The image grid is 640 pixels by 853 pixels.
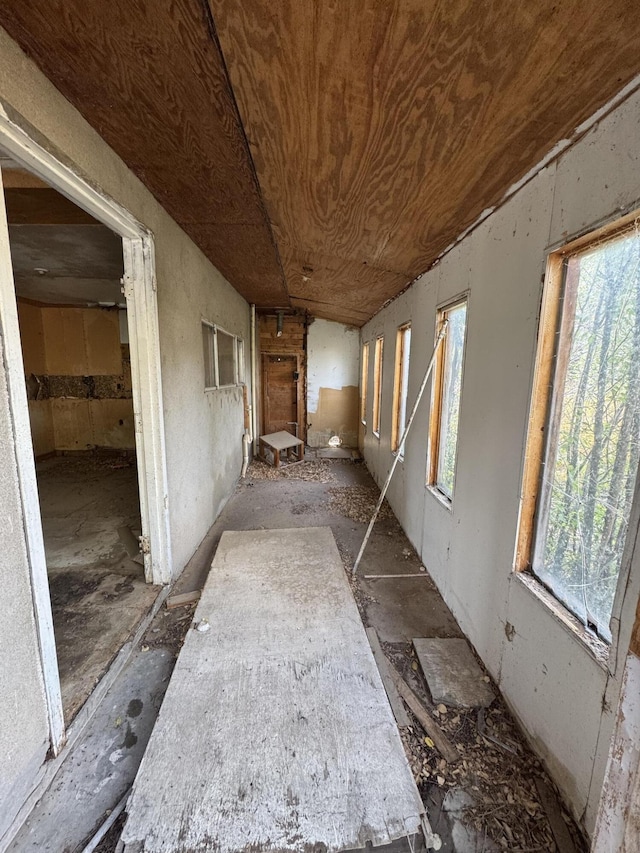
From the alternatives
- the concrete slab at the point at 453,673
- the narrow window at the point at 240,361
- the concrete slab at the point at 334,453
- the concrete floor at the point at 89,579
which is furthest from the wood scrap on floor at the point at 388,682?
the concrete slab at the point at 334,453

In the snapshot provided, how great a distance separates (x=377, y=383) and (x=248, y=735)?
15.5ft

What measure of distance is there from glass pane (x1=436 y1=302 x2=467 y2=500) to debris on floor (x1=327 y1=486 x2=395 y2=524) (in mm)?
1484

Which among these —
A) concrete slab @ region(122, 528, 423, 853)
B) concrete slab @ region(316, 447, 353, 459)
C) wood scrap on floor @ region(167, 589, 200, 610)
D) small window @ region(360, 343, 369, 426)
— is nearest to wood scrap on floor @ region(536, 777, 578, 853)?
concrete slab @ region(122, 528, 423, 853)

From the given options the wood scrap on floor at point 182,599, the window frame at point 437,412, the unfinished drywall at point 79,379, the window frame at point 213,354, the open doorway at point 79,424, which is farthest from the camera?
the unfinished drywall at point 79,379

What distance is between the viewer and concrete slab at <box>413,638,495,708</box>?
174 centimetres

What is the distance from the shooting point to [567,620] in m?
1.33

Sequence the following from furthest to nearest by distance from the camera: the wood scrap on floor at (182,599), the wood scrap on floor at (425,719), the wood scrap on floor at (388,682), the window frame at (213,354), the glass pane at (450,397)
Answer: the window frame at (213,354) → the glass pane at (450,397) → the wood scrap on floor at (182,599) → the wood scrap on floor at (388,682) → the wood scrap on floor at (425,719)

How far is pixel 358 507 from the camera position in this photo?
4.39 m

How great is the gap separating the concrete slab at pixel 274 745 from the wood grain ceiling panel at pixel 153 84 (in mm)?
2573

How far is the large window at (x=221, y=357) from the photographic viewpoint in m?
3.50

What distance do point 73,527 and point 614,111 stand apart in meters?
4.44

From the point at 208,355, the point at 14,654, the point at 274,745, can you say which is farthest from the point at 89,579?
the point at 208,355

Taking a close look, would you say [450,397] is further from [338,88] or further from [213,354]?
[213,354]

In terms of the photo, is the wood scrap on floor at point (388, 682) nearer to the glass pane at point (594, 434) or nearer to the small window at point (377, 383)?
the glass pane at point (594, 434)
